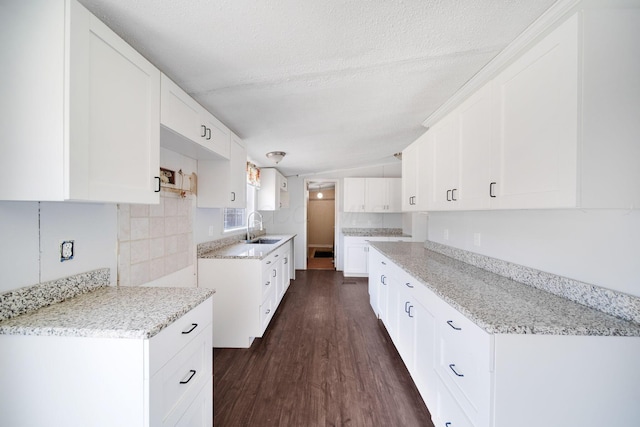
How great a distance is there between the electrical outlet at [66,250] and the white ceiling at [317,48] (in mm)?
1031

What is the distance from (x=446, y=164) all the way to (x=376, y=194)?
3223 millimetres

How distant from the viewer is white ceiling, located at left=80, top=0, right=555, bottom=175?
1056 millimetres

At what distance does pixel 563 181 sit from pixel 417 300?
108cm

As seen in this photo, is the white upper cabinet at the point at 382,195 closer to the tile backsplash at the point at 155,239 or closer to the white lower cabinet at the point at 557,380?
the tile backsplash at the point at 155,239

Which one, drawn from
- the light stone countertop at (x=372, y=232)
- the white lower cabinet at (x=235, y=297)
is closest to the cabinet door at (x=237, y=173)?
the white lower cabinet at (x=235, y=297)

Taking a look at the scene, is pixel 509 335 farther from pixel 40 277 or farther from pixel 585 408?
pixel 40 277

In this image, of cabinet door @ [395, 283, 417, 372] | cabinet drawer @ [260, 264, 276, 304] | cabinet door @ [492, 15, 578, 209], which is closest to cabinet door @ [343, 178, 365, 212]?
cabinet drawer @ [260, 264, 276, 304]

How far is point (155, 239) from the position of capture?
1.84 metres

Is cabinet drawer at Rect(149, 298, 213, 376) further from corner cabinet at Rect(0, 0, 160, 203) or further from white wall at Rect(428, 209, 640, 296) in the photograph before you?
white wall at Rect(428, 209, 640, 296)

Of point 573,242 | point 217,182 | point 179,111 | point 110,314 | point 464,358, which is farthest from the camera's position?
point 217,182

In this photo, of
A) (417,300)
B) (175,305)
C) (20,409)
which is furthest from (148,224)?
(417,300)

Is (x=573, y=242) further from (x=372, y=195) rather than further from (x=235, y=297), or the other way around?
(x=372, y=195)

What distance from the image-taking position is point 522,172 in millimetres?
1166

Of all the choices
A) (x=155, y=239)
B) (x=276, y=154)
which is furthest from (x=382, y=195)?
(x=155, y=239)
